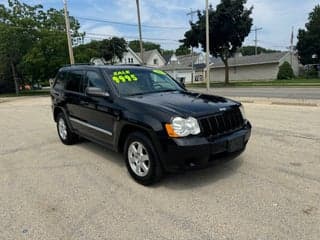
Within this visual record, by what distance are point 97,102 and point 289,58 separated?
46417mm

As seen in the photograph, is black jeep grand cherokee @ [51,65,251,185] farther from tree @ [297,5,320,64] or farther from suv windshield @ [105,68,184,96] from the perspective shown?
tree @ [297,5,320,64]

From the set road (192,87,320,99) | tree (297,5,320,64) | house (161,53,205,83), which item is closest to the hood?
road (192,87,320,99)

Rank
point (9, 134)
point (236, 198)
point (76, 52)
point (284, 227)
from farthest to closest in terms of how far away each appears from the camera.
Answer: point (76, 52)
point (9, 134)
point (236, 198)
point (284, 227)

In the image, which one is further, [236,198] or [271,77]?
[271,77]

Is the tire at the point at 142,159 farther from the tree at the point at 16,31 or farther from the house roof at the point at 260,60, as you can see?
the house roof at the point at 260,60

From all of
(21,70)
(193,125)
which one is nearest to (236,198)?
(193,125)

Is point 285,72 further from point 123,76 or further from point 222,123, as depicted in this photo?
point 222,123

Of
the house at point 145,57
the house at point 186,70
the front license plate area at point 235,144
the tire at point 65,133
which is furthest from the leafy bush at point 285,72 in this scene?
the front license plate area at point 235,144

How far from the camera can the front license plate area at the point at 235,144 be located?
4303 millimetres

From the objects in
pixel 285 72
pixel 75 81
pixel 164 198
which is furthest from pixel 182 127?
pixel 285 72

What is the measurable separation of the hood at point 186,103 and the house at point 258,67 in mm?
42882

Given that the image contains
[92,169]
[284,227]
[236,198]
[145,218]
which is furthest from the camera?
[92,169]

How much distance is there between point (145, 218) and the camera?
359 cm

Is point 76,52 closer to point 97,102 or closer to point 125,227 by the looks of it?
point 97,102
